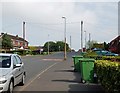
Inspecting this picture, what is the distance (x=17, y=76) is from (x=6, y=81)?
6.08 ft

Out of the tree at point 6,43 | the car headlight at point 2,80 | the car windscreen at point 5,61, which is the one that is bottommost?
the car headlight at point 2,80

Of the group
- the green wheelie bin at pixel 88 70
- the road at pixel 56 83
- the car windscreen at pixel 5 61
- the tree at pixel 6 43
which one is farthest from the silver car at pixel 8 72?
the tree at pixel 6 43

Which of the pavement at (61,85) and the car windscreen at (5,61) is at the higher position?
the car windscreen at (5,61)

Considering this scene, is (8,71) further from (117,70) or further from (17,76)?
(117,70)

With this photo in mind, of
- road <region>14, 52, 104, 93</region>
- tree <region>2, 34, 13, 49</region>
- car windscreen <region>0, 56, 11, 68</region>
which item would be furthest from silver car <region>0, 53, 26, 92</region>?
tree <region>2, 34, 13, 49</region>

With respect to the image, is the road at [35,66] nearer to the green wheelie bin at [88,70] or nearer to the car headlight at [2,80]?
the car headlight at [2,80]

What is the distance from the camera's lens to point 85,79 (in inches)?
556

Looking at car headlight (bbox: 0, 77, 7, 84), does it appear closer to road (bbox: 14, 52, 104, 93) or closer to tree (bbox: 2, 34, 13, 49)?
road (bbox: 14, 52, 104, 93)

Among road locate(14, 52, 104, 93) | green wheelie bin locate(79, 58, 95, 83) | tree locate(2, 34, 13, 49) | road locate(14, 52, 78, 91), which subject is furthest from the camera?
tree locate(2, 34, 13, 49)

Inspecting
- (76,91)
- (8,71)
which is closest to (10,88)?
(8,71)

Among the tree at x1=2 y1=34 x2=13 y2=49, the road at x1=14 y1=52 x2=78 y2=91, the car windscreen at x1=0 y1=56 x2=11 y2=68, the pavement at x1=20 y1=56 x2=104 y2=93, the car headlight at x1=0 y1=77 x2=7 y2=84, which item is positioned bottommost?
the pavement at x1=20 y1=56 x2=104 y2=93

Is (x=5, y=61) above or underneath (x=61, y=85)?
above

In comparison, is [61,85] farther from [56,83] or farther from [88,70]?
[88,70]

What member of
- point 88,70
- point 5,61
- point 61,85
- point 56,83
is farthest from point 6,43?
point 5,61
